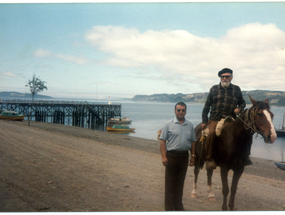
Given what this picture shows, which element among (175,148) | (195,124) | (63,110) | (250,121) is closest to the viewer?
(175,148)

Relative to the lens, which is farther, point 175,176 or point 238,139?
point 238,139

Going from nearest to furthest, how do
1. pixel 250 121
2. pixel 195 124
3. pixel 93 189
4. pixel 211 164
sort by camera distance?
pixel 250 121 → pixel 211 164 → pixel 93 189 → pixel 195 124

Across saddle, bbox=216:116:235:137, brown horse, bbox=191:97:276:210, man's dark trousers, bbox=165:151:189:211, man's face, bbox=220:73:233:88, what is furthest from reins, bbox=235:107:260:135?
man's dark trousers, bbox=165:151:189:211

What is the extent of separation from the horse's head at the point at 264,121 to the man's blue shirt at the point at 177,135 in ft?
3.90

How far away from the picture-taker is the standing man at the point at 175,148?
377 cm

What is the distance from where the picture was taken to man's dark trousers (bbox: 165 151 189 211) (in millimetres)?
3811

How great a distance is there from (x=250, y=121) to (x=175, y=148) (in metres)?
1.47

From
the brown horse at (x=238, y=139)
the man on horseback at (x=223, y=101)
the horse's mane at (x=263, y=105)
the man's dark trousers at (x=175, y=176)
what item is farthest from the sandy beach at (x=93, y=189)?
the horse's mane at (x=263, y=105)

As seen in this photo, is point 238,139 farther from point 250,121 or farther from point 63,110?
point 63,110

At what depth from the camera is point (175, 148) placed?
3770 millimetres

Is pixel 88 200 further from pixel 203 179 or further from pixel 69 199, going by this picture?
pixel 203 179

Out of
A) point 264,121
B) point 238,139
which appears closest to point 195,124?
point 238,139

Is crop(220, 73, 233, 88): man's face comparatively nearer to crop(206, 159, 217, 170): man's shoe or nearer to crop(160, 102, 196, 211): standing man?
crop(160, 102, 196, 211): standing man

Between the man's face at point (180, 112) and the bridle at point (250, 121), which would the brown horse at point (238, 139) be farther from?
the man's face at point (180, 112)
